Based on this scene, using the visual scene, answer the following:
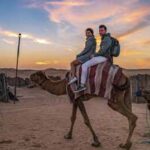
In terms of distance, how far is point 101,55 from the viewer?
34.0 ft

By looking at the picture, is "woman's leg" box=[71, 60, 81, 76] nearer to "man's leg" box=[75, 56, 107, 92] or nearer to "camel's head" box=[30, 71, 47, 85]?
"man's leg" box=[75, 56, 107, 92]

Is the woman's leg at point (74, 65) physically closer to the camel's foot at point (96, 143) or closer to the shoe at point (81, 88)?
the shoe at point (81, 88)

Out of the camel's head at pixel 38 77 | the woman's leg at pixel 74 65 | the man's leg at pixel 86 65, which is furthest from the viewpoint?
the camel's head at pixel 38 77

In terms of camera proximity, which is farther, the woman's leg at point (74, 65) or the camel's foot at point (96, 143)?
the woman's leg at point (74, 65)

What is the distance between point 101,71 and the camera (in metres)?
10.2

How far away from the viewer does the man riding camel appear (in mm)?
10250

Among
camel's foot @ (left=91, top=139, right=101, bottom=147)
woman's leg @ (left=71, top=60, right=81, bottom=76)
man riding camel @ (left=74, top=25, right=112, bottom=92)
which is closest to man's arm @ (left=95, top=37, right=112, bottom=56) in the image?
man riding camel @ (left=74, top=25, right=112, bottom=92)

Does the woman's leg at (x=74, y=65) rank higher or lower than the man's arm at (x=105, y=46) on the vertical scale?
lower

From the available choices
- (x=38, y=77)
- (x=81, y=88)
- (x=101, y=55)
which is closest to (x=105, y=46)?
(x=101, y=55)

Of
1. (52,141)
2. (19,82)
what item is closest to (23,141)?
(52,141)

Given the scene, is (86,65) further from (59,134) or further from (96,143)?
(59,134)

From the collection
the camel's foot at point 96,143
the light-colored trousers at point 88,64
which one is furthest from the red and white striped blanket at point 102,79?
the camel's foot at point 96,143

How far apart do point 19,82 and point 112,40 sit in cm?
3706

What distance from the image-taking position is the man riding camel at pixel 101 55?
10250 millimetres
